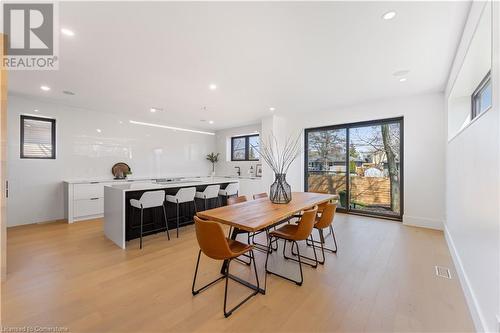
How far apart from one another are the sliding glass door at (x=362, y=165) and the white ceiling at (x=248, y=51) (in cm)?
94

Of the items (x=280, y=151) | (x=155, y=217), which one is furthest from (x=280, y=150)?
(x=155, y=217)

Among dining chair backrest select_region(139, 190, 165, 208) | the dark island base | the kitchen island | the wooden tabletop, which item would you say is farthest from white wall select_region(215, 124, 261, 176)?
the wooden tabletop

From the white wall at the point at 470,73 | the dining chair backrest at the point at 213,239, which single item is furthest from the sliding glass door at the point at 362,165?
the dining chair backrest at the point at 213,239

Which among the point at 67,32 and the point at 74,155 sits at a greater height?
the point at 67,32

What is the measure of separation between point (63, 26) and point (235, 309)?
10.5ft

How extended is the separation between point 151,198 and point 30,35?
2.34 metres

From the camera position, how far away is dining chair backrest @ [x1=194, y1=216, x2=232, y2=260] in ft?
5.92

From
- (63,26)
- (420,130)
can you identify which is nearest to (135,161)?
(63,26)

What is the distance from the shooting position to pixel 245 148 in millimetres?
7293

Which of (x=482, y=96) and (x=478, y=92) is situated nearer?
(x=482, y=96)

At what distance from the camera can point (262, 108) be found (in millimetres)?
5082

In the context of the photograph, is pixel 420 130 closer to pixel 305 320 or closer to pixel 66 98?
pixel 305 320

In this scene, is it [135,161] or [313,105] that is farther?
[135,161]

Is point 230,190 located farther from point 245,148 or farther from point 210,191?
point 245,148
